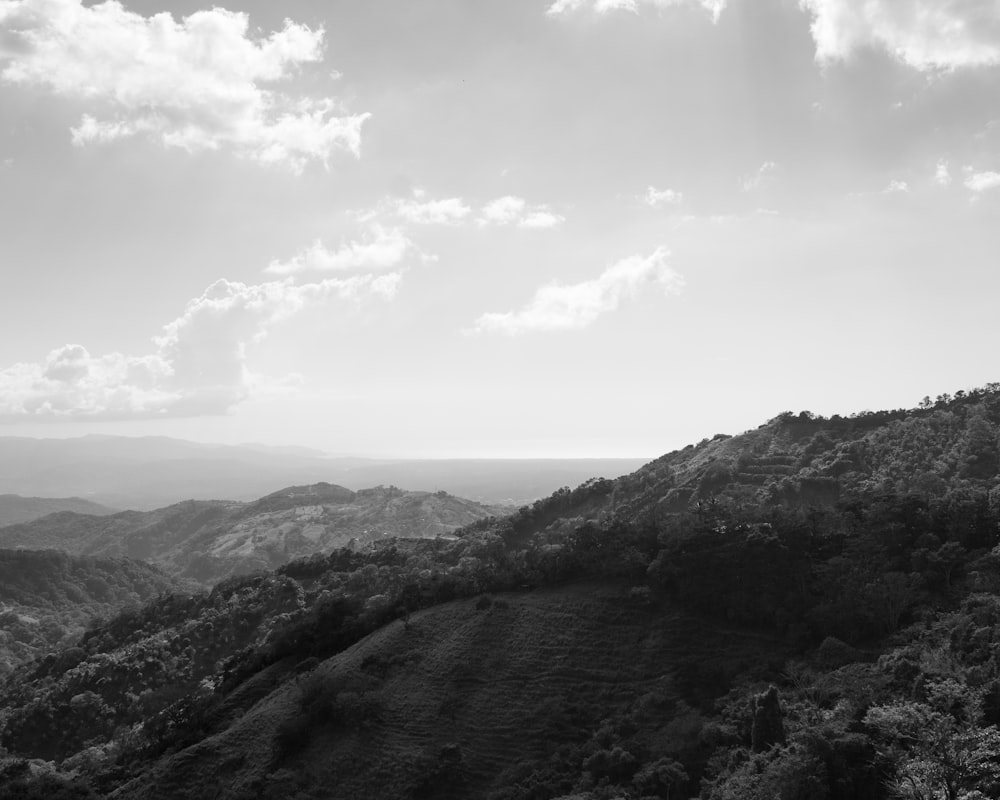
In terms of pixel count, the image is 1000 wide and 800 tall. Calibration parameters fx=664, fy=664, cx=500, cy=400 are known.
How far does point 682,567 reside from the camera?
4950 centimetres

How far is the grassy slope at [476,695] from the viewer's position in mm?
36719

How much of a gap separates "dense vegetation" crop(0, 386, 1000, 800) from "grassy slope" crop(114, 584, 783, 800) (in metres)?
0.16

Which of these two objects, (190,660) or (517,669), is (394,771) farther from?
(190,660)

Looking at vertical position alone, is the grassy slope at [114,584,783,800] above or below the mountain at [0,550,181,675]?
above

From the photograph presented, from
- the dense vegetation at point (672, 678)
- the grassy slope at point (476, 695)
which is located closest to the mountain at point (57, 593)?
the dense vegetation at point (672, 678)

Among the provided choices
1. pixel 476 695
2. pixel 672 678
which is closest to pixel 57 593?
pixel 476 695

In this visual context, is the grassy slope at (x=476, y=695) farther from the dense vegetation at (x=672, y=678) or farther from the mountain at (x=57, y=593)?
the mountain at (x=57, y=593)

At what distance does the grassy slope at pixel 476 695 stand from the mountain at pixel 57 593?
116755 mm

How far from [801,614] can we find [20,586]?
587 feet

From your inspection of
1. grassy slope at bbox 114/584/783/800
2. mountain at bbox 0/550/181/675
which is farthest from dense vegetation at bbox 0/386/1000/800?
mountain at bbox 0/550/181/675

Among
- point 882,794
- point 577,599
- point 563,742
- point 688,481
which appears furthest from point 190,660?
point 882,794

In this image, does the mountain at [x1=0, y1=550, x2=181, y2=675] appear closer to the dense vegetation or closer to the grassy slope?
the dense vegetation

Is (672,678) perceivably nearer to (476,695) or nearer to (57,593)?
(476,695)

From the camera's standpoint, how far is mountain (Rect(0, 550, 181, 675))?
138 m
